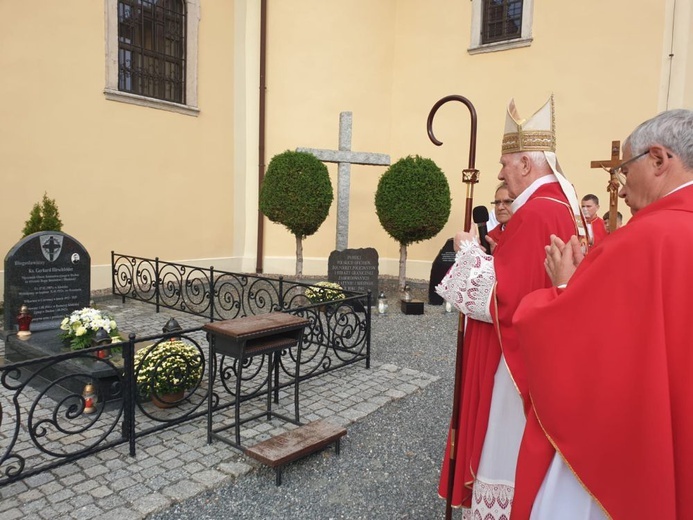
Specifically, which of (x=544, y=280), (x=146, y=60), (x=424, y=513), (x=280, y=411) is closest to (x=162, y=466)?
(x=280, y=411)

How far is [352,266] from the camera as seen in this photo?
877 centimetres

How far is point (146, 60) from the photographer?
33.0 feet

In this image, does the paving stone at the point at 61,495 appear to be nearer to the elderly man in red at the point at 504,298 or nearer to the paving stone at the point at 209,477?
the paving stone at the point at 209,477

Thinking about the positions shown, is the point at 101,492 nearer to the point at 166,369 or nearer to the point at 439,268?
the point at 166,369

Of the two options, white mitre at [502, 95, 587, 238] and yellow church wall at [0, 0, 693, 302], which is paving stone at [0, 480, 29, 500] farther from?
yellow church wall at [0, 0, 693, 302]

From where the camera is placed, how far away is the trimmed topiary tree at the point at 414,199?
891 cm

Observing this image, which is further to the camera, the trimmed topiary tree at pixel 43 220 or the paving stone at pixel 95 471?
the trimmed topiary tree at pixel 43 220

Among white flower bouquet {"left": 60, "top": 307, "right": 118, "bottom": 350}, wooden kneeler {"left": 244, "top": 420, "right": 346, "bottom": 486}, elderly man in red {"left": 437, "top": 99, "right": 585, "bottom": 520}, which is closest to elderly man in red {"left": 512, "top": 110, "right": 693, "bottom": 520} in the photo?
elderly man in red {"left": 437, "top": 99, "right": 585, "bottom": 520}

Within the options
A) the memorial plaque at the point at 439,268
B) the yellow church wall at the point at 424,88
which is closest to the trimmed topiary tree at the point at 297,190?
the memorial plaque at the point at 439,268

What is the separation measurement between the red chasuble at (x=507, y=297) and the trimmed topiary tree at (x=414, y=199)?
Result: 6.62 m

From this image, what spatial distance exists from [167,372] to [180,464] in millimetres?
868

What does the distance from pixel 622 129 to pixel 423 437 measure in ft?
26.6

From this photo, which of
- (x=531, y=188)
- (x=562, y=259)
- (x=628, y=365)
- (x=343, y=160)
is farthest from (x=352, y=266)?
(x=628, y=365)

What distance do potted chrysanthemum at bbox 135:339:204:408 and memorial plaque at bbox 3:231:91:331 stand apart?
2325 millimetres
